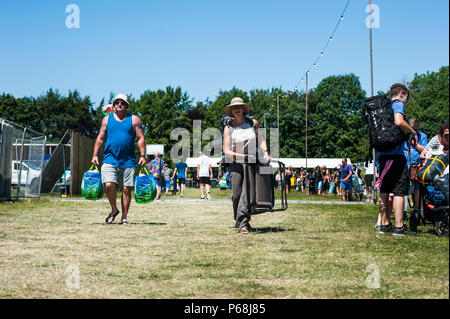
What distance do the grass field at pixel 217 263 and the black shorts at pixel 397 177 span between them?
624mm

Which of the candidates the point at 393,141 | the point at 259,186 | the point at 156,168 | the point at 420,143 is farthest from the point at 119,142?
the point at 156,168

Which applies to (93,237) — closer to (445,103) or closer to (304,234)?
(304,234)

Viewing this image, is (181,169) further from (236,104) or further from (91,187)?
(236,104)

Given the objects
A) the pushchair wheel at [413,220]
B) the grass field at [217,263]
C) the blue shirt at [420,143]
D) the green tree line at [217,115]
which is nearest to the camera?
the grass field at [217,263]

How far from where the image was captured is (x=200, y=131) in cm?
7538

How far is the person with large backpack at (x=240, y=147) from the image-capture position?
7766 mm

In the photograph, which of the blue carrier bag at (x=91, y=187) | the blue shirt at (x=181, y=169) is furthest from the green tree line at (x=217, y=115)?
the blue carrier bag at (x=91, y=187)

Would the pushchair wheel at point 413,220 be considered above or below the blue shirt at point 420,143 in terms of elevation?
below

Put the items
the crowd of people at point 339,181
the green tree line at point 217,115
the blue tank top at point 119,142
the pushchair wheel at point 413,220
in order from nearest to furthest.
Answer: the pushchair wheel at point 413,220 → the blue tank top at point 119,142 → the crowd of people at point 339,181 → the green tree line at point 217,115

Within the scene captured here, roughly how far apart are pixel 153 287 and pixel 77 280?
0.62 m

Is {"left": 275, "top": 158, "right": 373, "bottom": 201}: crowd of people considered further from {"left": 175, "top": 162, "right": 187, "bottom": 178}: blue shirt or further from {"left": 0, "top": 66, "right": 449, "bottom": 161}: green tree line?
{"left": 0, "top": 66, "right": 449, "bottom": 161}: green tree line

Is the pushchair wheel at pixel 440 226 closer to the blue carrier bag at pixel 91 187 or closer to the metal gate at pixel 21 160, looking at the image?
the blue carrier bag at pixel 91 187

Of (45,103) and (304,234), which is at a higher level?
(45,103)
